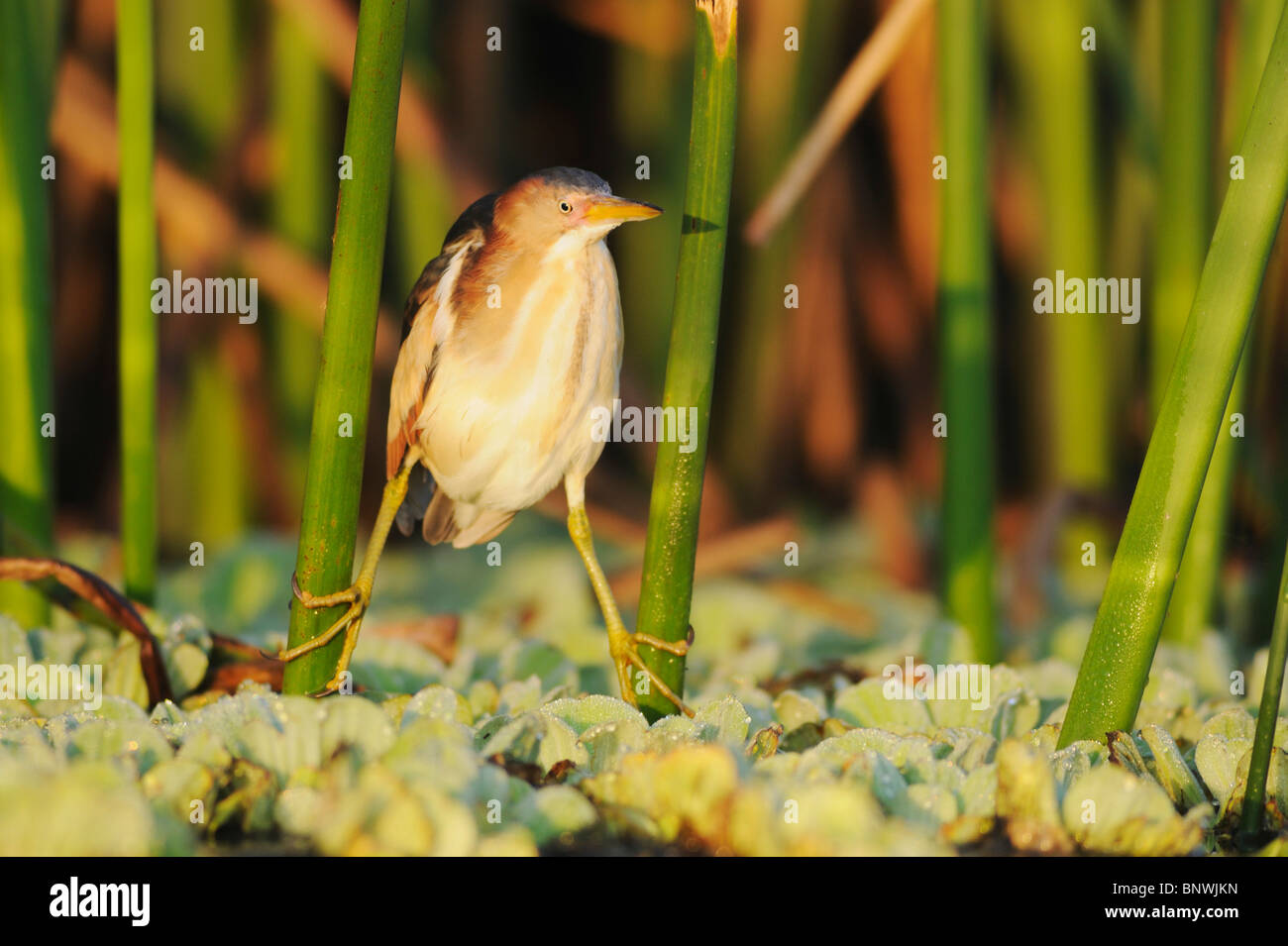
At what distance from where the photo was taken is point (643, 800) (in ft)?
2.96

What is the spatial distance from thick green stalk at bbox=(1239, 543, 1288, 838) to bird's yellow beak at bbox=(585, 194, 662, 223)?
0.53 m

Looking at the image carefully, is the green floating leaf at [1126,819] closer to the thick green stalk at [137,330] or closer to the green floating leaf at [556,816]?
the green floating leaf at [556,816]

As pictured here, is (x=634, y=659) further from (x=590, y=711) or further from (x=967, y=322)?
(x=967, y=322)

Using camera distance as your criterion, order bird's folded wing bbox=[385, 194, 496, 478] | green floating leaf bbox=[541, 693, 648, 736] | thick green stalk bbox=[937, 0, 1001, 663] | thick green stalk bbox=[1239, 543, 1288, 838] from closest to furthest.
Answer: thick green stalk bbox=[1239, 543, 1288, 838] → green floating leaf bbox=[541, 693, 648, 736] → bird's folded wing bbox=[385, 194, 496, 478] → thick green stalk bbox=[937, 0, 1001, 663]

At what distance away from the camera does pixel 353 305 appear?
100 cm

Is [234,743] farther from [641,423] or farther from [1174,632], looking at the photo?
[641,423]

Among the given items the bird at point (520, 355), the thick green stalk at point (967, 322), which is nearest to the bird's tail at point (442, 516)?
the bird at point (520, 355)

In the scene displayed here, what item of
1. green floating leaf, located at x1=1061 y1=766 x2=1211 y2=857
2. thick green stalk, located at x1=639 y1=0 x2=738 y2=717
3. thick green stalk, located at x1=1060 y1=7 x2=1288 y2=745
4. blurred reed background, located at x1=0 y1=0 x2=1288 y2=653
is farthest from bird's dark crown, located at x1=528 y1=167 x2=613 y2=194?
blurred reed background, located at x1=0 y1=0 x2=1288 y2=653

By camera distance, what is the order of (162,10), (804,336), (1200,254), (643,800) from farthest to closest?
(804,336)
(162,10)
(1200,254)
(643,800)

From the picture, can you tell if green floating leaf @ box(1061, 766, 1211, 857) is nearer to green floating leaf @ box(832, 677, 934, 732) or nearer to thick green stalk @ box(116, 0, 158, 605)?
green floating leaf @ box(832, 677, 934, 732)

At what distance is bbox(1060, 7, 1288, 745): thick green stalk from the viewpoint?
35.7 inches

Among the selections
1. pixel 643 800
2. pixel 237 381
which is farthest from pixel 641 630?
pixel 237 381

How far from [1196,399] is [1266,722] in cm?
22
